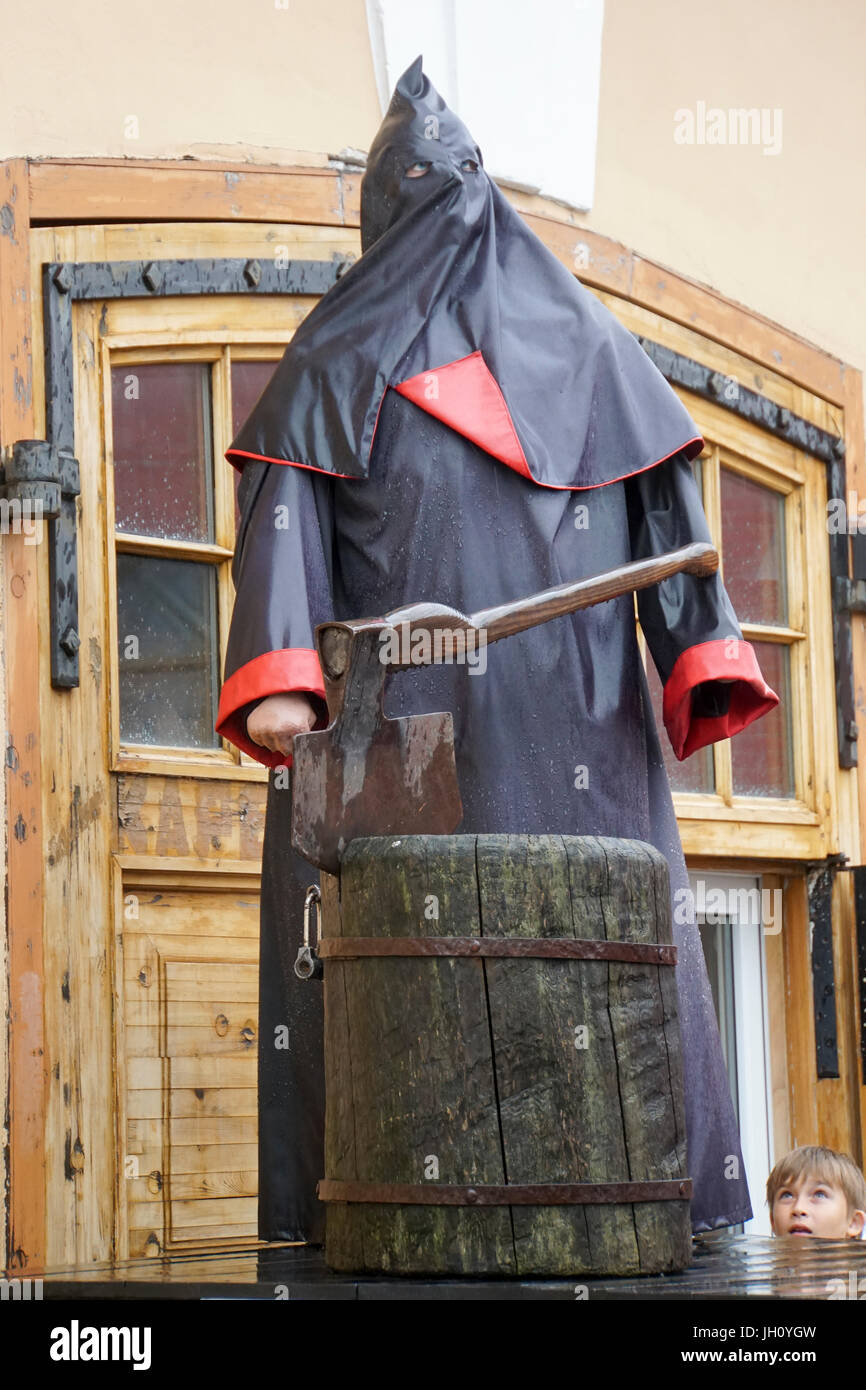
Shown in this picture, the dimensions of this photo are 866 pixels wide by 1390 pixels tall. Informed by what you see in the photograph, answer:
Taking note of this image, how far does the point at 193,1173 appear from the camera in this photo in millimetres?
4039

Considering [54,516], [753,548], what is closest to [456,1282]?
[54,516]

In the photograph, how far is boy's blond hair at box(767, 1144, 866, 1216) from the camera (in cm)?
400

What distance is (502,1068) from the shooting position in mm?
2332

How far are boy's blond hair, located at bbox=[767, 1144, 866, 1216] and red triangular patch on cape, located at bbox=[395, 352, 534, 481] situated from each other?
1.83m

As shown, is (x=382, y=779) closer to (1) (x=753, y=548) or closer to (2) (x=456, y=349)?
(2) (x=456, y=349)

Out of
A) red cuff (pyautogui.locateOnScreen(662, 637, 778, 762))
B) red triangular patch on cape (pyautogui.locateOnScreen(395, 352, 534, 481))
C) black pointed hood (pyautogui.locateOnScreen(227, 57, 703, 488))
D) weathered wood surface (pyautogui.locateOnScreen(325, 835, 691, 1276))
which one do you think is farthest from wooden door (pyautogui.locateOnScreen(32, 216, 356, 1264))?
weathered wood surface (pyautogui.locateOnScreen(325, 835, 691, 1276))

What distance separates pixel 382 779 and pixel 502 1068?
43cm

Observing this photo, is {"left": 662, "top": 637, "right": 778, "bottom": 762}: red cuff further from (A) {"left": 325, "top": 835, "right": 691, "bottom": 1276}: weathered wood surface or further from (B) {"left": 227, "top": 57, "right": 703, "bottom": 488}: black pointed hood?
(A) {"left": 325, "top": 835, "right": 691, "bottom": 1276}: weathered wood surface

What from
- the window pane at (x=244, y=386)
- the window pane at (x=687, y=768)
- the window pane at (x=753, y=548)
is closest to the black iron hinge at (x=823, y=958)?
the window pane at (x=687, y=768)

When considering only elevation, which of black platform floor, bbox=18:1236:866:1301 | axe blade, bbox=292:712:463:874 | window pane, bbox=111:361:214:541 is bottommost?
black platform floor, bbox=18:1236:866:1301

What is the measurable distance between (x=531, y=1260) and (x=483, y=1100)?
0.63 feet

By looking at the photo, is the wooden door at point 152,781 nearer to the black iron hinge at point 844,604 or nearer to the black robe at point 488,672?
the black robe at point 488,672

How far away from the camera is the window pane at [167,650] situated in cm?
411

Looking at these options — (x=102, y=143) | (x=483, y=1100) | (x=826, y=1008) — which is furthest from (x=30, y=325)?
(x=826, y=1008)
